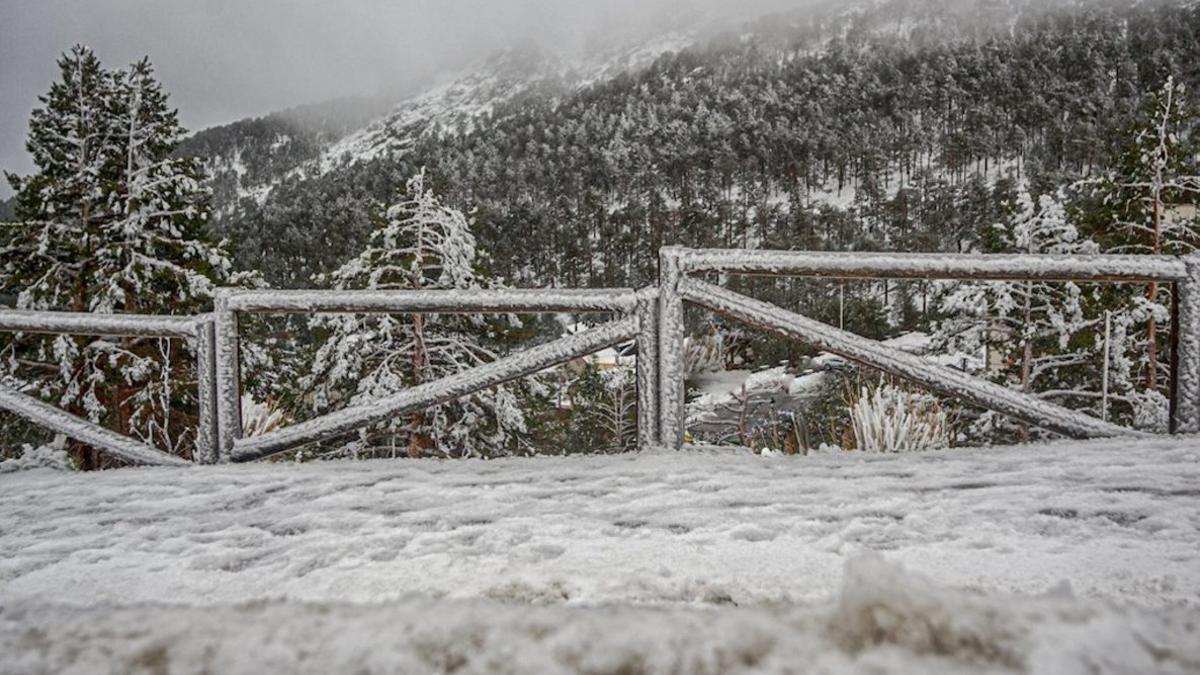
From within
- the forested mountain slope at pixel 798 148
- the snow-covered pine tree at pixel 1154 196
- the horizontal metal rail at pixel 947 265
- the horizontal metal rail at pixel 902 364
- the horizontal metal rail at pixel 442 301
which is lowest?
the horizontal metal rail at pixel 902 364

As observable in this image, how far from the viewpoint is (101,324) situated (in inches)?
112

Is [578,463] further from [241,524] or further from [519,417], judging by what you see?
[519,417]

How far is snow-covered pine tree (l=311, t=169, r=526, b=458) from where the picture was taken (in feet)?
35.1

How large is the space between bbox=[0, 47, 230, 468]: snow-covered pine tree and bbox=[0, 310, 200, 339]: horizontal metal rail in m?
8.10

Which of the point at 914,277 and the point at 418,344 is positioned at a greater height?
the point at 914,277

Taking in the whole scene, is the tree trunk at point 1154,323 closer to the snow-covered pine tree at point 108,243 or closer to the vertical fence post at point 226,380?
the vertical fence post at point 226,380

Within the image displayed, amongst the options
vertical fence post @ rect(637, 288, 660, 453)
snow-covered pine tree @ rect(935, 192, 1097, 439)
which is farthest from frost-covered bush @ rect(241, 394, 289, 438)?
snow-covered pine tree @ rect(935, 192, 1097, 439)

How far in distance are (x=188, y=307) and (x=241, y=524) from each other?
12297mm

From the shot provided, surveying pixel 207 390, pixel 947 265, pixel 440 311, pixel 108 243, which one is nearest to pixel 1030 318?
pixel 947 265

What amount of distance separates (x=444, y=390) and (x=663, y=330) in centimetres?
94

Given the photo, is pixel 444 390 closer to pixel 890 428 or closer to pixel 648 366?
pixel 648 366

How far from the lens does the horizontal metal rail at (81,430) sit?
2793mm

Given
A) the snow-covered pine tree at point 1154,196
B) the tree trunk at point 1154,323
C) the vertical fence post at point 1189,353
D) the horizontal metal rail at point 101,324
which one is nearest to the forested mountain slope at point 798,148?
the snow-covered pine tree at point 1154,196

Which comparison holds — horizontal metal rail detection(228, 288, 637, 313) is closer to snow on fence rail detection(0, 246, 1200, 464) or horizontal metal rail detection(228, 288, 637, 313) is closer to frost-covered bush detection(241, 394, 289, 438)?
snow on fence rail detection(0, 246, 1200, 464)
